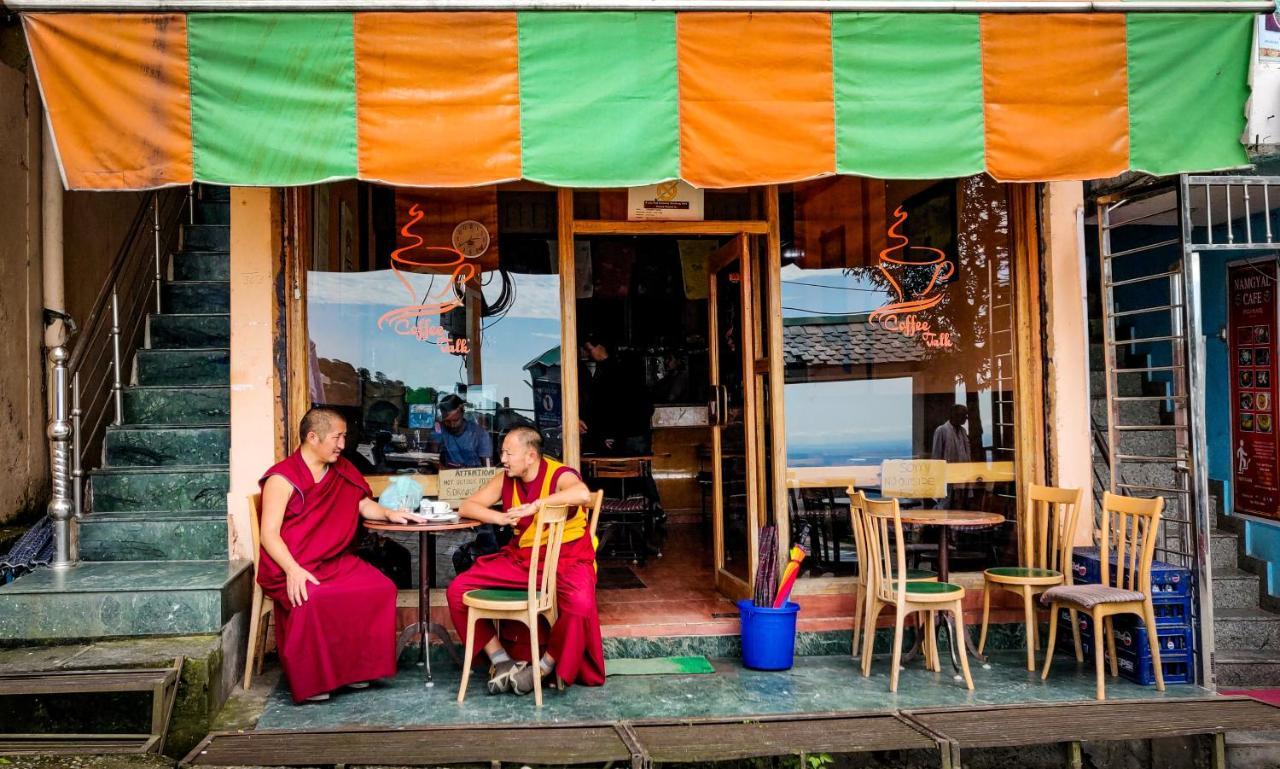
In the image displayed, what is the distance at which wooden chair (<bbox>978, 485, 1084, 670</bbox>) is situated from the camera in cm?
511

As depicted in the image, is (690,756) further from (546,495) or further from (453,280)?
(453,280)

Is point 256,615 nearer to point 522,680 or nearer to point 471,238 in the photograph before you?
point 522,680

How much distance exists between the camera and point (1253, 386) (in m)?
6.95

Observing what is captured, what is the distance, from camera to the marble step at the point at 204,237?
291 inches

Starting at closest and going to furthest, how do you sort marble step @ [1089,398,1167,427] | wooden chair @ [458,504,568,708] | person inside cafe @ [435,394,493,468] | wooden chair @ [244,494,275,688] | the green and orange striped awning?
1. the green and orange striped awning
2. wooden chair @ [458,504,568,708]
3. wooden chair @ [244,494,275,688]
4. person inside cafe @ [435,394,493,468]
5. marble step @ [1089,398,1167,427]

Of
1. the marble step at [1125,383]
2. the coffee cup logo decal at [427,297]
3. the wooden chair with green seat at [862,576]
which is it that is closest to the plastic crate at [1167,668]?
the wooden chair with green seat at [862,576]

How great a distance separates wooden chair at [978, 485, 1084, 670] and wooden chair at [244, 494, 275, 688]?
3921 millimetres

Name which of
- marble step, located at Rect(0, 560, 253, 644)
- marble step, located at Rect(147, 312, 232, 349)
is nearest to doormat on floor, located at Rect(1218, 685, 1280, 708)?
marble step, located at Rect(0, 560, 253, 644)

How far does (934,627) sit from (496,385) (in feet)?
9.68

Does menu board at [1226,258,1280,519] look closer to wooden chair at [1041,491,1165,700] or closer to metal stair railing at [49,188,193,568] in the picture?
wooden chair at [1041,491,1165,700]

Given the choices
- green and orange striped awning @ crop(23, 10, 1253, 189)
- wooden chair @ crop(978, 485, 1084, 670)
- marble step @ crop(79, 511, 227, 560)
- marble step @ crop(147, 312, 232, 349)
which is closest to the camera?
green and orange striped awning @ crop(23, 10, 1253, 189)

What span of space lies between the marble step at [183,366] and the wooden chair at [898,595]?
436 centimetres

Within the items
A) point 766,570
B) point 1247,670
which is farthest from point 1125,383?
point 766,570

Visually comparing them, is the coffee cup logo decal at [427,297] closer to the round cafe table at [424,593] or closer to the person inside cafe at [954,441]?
the round cafe table at [424,593]
